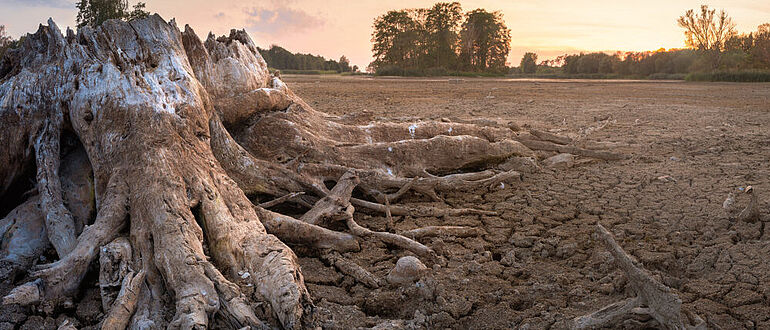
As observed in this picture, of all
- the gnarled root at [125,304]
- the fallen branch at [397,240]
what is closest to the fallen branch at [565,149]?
the fallen branch at [397,240]

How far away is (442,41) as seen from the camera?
2231 inches

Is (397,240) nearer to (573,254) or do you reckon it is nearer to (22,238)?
(573,254)

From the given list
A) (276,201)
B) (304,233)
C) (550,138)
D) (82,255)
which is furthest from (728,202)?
(82,255)

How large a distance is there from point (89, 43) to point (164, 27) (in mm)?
657

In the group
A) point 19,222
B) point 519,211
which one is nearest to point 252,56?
point 19,222

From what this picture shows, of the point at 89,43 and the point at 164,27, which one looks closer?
the point at 89,43

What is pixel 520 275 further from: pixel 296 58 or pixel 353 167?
pixel 296 58

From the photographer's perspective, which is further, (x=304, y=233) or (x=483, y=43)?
Result: (x=483, y=43)

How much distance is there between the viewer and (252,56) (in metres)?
5.73

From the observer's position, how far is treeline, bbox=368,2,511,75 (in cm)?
5588

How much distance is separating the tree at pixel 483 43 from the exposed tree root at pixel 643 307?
186 ft

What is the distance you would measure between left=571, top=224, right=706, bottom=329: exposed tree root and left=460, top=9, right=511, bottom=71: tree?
186 feet

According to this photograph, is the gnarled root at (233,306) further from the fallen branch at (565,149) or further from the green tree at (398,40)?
the green tree at (398,40)

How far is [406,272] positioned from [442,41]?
55.9 metres
